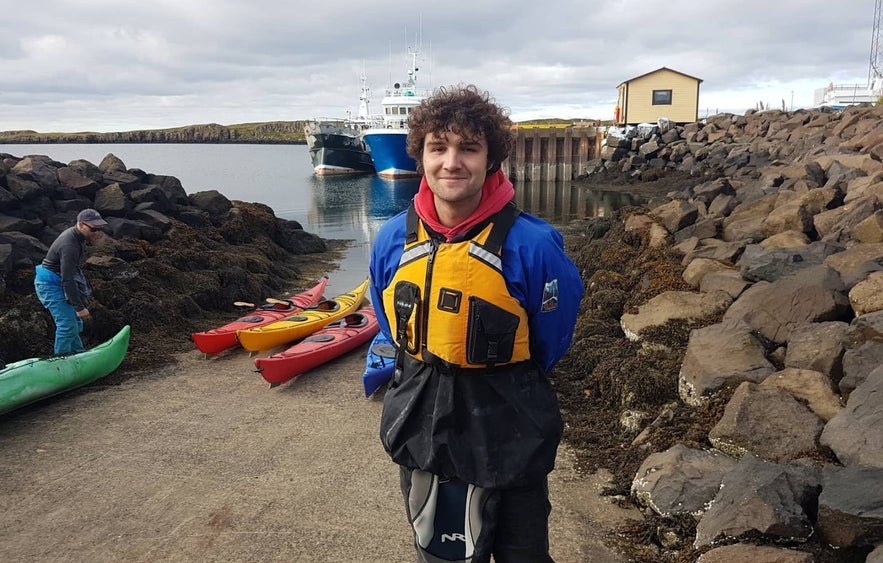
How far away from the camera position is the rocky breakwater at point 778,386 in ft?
12.0

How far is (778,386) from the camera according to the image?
208 inches

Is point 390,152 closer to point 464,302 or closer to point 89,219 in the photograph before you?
point 89,219

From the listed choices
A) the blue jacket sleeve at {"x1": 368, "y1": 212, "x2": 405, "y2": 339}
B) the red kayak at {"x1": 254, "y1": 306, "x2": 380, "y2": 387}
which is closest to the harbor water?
the red kayak at {"x1": 254, "y1": 306, "x2": 380, "y2": 387}

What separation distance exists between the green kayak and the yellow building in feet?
139

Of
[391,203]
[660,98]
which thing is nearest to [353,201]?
[391,203]

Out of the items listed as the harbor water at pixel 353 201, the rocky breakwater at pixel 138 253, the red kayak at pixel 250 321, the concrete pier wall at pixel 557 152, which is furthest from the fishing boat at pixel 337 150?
the red kayak at pixel 250 321

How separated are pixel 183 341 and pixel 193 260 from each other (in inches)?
139

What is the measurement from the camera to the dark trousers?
2.67 meters

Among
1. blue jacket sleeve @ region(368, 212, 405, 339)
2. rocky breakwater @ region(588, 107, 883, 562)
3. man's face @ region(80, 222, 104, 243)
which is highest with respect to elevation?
blue jacket sleeve @ region(368, 212, 405, 339)

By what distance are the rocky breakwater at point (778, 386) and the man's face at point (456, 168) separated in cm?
260

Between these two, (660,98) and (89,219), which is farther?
(660,98)

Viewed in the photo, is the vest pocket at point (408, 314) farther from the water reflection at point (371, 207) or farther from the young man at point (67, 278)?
the water reflection at point (371, 207)

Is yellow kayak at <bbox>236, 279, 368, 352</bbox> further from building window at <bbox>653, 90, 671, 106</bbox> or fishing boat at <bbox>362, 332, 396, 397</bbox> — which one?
building window at <bbox>653, 90, 671, 106</bbox>

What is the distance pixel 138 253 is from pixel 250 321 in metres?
3.89
